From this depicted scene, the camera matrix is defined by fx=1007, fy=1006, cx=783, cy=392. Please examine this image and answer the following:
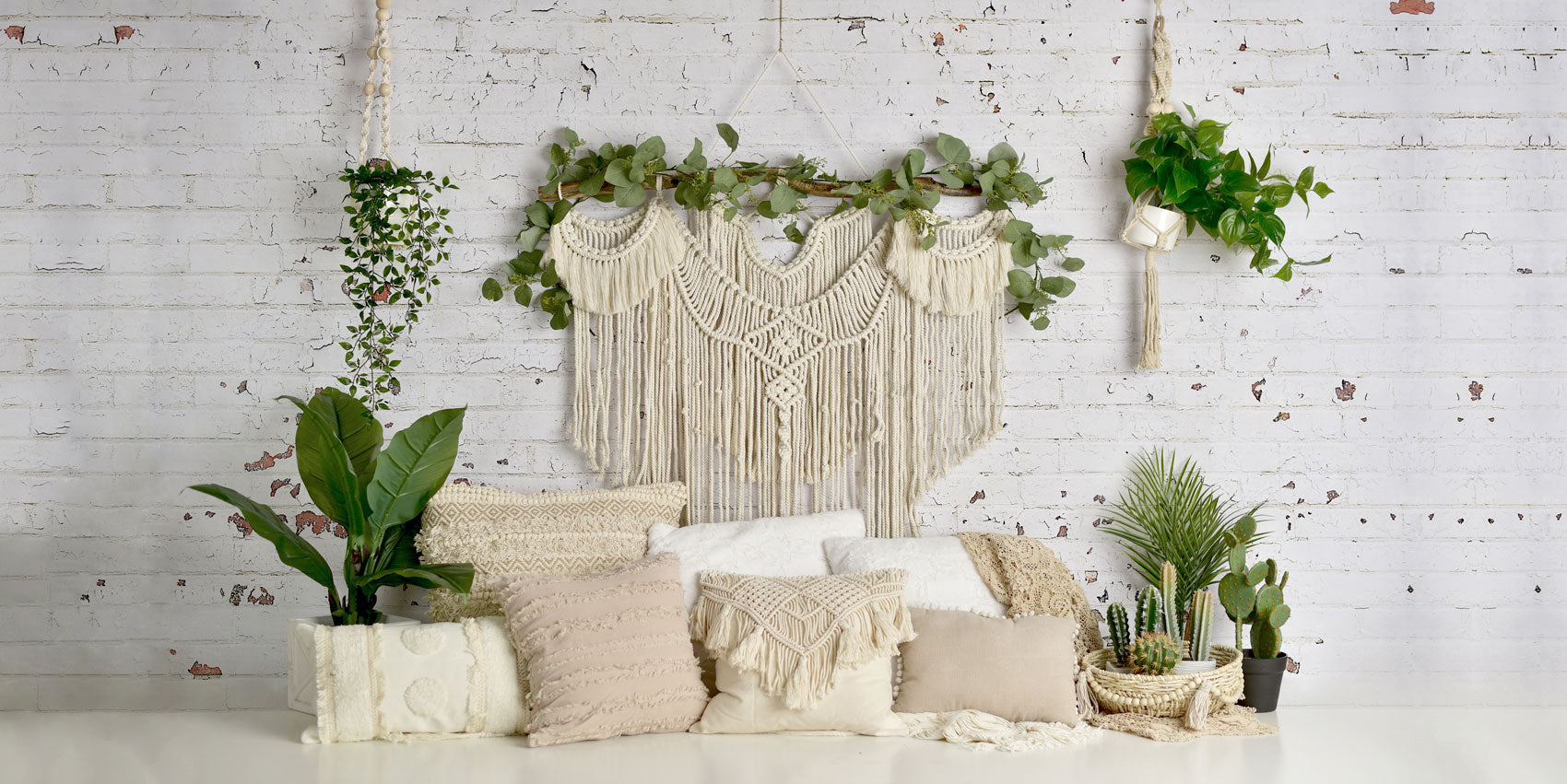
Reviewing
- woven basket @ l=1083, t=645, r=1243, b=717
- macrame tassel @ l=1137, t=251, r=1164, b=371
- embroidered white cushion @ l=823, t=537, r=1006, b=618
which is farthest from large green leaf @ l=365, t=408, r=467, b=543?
macrame tassel @ l=1137, t=251, r=1164, b=371

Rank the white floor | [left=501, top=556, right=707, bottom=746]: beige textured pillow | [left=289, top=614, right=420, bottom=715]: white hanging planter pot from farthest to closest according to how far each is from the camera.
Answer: [left=289, top=614, right=420, bottom=715]: white hanging planter pot → [left=501, top=556, right=707, bottom=746]: beige textured pillow → the white floor

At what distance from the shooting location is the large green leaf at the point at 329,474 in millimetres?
2252

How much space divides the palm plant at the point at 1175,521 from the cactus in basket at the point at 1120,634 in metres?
0.23

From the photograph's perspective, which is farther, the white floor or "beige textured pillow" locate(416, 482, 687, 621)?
"beige textured pillow" locate(416, 482, 687, 621)

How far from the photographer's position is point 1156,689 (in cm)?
231

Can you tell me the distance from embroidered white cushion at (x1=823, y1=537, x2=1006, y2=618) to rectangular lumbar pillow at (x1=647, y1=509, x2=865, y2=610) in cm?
5

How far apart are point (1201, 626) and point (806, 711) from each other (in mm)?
985

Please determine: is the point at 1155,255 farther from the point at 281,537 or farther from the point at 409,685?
the point at 281,537

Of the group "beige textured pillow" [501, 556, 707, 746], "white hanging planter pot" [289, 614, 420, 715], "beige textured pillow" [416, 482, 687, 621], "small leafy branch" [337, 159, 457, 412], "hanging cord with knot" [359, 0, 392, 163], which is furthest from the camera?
"hanging cord with knot" [359, 0, 392, 163]

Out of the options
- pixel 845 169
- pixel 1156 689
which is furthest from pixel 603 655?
pixel 845 169

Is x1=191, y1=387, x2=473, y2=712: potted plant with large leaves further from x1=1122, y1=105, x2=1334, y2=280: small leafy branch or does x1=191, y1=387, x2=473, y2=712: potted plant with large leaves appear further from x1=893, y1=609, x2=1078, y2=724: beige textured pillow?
x1=1122, y1=105, x2=1334, y2=280: small leafy branch

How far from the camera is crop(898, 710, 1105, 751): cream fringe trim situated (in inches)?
85.1

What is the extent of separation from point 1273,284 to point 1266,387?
0.28 metres

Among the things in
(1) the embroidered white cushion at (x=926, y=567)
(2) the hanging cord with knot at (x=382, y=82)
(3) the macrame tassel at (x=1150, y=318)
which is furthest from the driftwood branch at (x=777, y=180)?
(1) the embroidered white cushion at (x=926, y=567)
